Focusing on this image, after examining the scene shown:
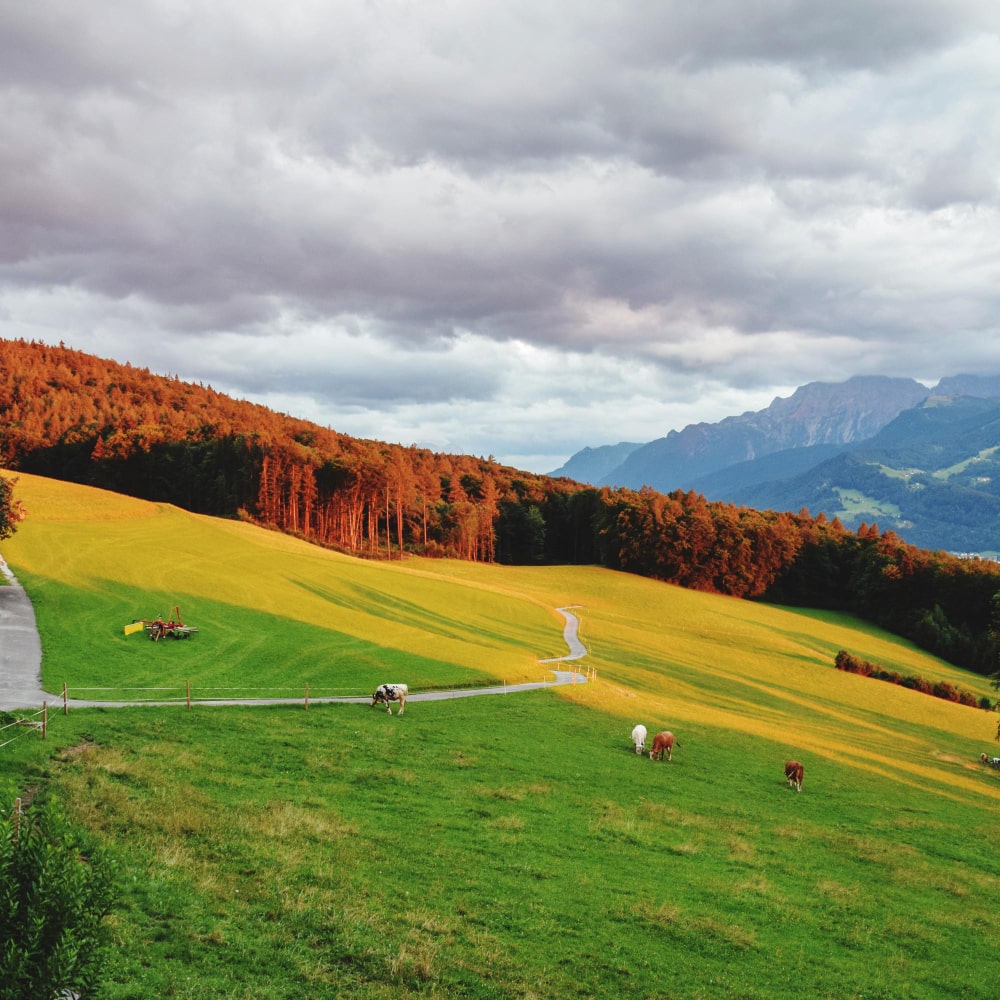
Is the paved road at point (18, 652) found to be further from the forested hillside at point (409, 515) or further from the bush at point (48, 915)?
the forested hillside at point (409, 515)

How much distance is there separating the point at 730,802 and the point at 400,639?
2982 cm

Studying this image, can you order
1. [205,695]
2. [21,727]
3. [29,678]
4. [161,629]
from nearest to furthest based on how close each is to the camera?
[21,727] → [29,678] → [205,695] → [161,629]

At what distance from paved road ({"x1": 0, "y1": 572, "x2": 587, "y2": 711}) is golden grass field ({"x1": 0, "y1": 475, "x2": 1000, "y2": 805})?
120 centimetres

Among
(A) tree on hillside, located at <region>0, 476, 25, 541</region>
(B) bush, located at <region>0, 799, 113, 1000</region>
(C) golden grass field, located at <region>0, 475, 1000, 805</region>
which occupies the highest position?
(A) tree on hillside, located at <region>0, 476, 25, 541</region>

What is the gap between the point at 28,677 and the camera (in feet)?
117

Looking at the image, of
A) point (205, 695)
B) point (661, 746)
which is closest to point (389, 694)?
point (205, 695)

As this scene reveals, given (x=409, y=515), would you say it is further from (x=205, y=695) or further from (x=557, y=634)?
(x=205, y=695)

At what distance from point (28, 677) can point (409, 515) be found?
123 m

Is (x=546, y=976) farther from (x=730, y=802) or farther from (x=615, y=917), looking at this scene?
(x=730, y=802)

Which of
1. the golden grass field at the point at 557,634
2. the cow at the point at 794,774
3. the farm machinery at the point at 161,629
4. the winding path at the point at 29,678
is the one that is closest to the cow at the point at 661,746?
the cow at the point at 794,774

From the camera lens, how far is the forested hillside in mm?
132000

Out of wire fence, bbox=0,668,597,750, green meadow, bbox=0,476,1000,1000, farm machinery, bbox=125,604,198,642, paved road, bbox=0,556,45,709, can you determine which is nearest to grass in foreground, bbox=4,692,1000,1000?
green meadow, bbox=0,476,1000,1000

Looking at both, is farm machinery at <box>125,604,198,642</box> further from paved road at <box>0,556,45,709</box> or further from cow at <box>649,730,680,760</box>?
cow at <box>649,730,680,760</box>

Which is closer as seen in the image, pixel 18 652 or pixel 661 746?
pixel 661 746
